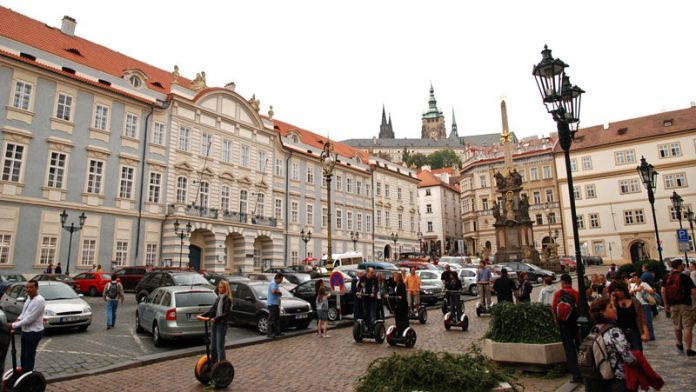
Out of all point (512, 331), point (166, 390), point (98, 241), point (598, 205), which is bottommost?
point (166, 390)

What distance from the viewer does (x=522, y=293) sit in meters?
13.4

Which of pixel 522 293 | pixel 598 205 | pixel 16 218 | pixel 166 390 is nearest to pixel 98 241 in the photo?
pixel 16 218

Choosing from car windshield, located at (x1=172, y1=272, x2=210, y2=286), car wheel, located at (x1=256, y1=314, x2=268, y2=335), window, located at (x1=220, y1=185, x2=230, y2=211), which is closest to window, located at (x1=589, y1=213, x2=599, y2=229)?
window, located at (x1=220, y1=185, x2=230, y2=211)

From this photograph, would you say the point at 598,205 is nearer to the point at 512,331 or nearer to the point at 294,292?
the point at 294,292

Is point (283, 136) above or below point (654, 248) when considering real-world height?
above

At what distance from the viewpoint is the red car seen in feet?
78.1

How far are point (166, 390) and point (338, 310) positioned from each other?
9084mm

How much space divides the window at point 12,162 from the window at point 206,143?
12673mm

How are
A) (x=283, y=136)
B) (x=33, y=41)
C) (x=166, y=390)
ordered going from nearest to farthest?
(x=166, y=390), (x=33, y=41), (x=283, y=136)

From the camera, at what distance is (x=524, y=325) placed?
8.15 m

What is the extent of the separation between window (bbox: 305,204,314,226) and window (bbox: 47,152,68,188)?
883 inches

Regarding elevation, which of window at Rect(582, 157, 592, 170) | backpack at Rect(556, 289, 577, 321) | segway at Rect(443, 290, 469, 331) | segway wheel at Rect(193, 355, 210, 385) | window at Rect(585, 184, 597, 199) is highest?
window at Rect(582, 157, 592, 170)

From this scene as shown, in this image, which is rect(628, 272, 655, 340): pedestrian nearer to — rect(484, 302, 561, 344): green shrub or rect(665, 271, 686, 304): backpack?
rect(665, 271, 686, 304): backpack

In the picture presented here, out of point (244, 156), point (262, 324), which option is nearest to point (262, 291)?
point (262, 324)
